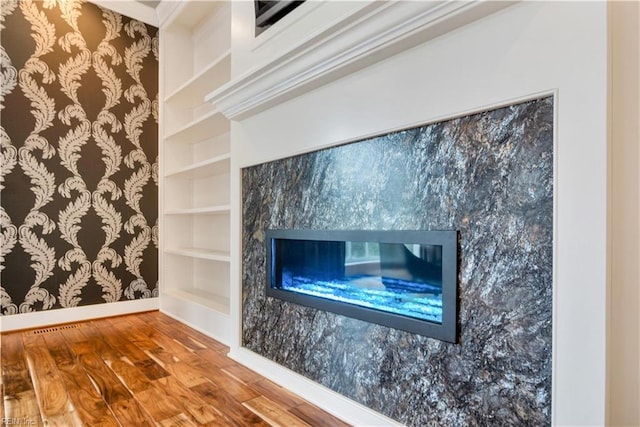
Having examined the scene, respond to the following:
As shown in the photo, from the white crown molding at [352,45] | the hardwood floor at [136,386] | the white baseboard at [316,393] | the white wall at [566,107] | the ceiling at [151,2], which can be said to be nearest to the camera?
the white wall at [566,107]

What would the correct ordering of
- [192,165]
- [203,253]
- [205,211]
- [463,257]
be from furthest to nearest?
1. [192,165]
2. [203,253]
3. [205,211]
4. [463,257]

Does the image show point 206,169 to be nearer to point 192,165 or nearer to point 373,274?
point 192,165

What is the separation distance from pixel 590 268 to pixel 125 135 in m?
3.62

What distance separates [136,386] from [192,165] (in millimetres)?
1815

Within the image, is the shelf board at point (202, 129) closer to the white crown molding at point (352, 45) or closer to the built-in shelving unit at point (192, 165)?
the built-in shelving unit at point (192, 165)

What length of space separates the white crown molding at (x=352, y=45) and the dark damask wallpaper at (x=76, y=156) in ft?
6.34

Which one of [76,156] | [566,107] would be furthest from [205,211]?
[566,107]

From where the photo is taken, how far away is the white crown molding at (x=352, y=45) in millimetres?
1163

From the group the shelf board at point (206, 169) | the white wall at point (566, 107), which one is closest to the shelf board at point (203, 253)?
the shelf board at point (206, 169)

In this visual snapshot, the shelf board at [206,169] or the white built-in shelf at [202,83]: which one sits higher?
the white built-in shelf at [202,83]

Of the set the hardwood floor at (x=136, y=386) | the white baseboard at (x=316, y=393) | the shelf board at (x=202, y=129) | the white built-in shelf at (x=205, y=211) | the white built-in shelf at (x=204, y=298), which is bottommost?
the hardwood floor at (x=136, y=386)

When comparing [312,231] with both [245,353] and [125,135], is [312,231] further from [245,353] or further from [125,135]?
[125,135]

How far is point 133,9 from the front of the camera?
341cm

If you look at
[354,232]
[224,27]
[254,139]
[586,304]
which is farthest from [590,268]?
[224,27]
